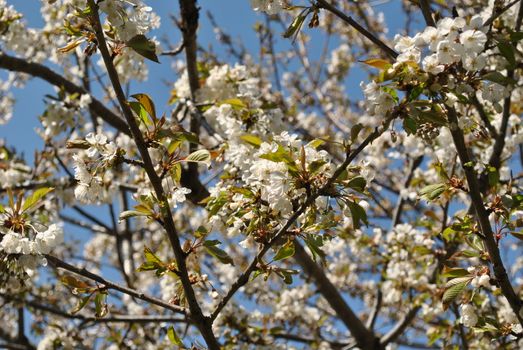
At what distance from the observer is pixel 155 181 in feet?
6.31

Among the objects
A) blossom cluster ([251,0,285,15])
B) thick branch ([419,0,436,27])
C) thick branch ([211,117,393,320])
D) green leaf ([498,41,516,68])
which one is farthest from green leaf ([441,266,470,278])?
blossom cluster ([251,0,285,15])

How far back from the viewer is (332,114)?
7191mm

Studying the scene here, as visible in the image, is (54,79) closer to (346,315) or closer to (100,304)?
(100,304)

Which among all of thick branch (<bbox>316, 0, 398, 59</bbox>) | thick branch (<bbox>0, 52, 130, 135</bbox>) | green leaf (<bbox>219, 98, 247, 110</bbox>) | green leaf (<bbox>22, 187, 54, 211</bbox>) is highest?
thick branch (<bbox>0, 52, 130, 135</bbox>)

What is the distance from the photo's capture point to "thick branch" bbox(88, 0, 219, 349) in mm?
1815

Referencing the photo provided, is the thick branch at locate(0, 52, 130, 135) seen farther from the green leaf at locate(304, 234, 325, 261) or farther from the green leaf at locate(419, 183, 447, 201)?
the green leaf at locate(419, 183, 447, 201)

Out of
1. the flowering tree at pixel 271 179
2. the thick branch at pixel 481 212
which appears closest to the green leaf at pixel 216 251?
the flowering tree at pixel 271 179

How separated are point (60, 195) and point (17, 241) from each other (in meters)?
3.12

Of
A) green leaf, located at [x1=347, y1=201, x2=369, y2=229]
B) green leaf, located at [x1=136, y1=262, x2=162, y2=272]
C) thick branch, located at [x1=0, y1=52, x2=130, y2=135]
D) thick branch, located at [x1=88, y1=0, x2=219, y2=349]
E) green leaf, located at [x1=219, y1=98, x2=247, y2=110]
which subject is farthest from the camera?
thick branch, located at [x1=0, y1=52, x2=130, y2=135]

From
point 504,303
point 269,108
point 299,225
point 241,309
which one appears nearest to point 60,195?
point 241,309

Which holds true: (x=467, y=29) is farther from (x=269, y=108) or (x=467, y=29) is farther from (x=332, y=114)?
(x=332, y=114)

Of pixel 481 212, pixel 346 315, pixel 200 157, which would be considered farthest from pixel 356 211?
pixel 346 315

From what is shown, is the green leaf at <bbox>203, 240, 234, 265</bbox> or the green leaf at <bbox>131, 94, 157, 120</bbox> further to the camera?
the green leaf at <bbox>203, 240, 234, 265</bbox>

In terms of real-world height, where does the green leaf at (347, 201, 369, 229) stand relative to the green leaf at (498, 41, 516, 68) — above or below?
below
